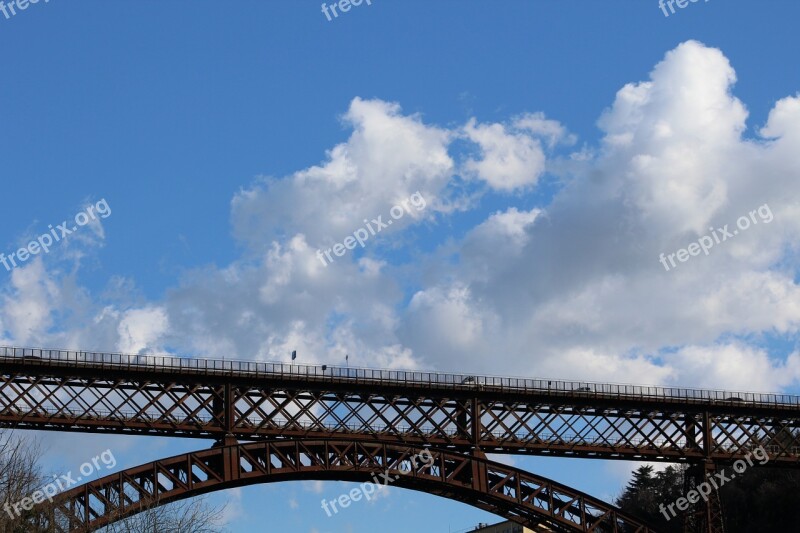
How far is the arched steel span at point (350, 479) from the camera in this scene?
70.7 meters

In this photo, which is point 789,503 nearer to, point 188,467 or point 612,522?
point 612,522

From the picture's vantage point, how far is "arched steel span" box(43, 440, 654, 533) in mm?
70688

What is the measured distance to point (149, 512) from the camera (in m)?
59.2

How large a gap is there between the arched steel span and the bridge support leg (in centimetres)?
346

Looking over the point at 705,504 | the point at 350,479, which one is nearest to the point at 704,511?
the point at 705,504

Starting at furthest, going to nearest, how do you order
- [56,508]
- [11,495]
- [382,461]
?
[382,461]
[56,508]
[11,495]

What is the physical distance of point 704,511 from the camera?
80.2 metres

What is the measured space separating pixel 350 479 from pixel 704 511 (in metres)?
23.1

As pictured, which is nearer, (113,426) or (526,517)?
(113,426)

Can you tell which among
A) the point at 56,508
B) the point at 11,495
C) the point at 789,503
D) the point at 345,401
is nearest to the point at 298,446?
the point at 345,401

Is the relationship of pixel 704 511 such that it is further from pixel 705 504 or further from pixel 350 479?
pixel 350 479

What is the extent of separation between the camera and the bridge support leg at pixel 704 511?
79750 mm

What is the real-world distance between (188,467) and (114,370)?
7121 mm

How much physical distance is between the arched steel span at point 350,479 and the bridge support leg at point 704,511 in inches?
136
